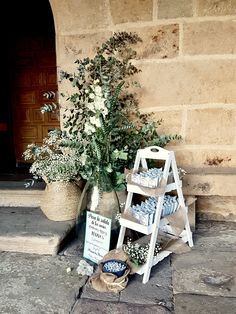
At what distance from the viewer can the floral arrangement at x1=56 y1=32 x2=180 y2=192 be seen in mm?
1850

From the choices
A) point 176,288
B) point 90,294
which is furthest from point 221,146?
point 90,294

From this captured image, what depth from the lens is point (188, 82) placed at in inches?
82.9

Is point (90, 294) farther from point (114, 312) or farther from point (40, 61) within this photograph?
point (40, 61)

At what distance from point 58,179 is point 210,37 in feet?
4.19

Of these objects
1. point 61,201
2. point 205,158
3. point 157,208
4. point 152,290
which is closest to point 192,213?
point 205,158

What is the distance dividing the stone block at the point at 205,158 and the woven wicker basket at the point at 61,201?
733 millimetres

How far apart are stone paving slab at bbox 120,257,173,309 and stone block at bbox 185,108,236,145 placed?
0.89 meters

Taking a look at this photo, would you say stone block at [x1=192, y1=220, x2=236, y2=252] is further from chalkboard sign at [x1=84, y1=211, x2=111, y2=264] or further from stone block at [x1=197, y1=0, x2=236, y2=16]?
stone block at [x1=197, y1=0, x2=236, y2=16]

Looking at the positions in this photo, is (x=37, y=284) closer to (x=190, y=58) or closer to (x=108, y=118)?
(x=108, y=118)

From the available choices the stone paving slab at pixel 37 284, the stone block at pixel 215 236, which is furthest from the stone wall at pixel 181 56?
the stone paving slab at pixel 37 284

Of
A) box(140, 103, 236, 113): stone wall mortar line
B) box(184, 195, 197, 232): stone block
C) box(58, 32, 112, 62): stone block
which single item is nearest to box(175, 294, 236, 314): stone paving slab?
box(184, 195, 197, 232): stone block

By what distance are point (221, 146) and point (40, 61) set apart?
258 cm

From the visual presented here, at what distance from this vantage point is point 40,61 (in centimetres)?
391

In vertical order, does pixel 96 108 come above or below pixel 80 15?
below
